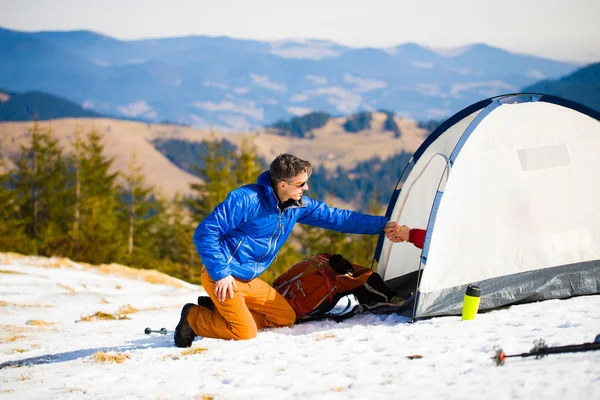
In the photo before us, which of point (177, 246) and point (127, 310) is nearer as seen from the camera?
point (127, 310)

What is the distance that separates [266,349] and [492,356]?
2.04 m

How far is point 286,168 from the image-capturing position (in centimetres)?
554

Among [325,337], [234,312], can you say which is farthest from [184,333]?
[325,337]

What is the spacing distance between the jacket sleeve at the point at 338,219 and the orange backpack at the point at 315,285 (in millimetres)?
566

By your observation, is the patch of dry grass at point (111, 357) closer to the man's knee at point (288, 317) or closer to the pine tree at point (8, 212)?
the man's knee at point (288, 317)

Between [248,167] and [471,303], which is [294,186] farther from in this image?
[248,167]

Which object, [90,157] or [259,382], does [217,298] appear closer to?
[259,382]

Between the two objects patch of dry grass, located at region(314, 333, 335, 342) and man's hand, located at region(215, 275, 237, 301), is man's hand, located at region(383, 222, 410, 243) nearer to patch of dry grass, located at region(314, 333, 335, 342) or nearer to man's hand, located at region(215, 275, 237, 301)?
patch of dry grass, located at region(314, 333, 335, 342)

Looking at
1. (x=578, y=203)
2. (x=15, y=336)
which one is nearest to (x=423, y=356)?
(x=578, y=203)

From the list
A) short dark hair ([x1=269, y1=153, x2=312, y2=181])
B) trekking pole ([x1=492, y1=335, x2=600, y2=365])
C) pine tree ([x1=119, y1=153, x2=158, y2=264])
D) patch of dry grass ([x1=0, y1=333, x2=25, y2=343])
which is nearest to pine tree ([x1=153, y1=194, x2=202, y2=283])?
pine tree ([x1=119, y1=153, x2=158, y2=264])

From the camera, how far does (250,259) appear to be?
5.86m

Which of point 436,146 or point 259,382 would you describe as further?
point 436,146

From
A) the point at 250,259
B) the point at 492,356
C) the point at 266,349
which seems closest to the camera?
the point at 492,356

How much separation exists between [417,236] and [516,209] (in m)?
1.13
